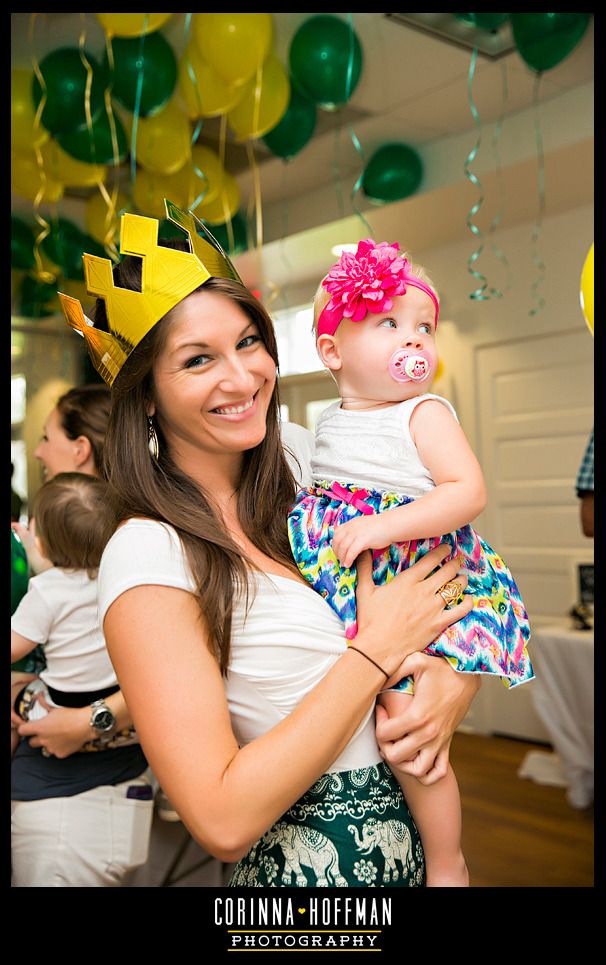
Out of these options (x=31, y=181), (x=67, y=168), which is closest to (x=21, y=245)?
(x=31, y=181)

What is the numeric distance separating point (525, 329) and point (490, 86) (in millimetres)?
A: 1638

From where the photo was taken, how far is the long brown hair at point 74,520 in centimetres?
204

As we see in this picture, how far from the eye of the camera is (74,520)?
2037 mm

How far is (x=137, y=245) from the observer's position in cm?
124

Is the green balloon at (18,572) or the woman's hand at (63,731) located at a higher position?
the green balloon at (18,572)

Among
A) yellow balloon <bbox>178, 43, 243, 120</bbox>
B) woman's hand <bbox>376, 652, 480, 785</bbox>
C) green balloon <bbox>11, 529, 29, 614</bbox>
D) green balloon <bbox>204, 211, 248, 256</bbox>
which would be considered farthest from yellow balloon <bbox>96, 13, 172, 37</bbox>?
woman's hand <bbox>376, 652, 480, 785</bbox>

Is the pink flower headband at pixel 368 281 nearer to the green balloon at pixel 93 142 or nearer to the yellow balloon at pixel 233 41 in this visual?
the yellow balloon at pixel 233 41

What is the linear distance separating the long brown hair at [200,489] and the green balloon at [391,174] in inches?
135

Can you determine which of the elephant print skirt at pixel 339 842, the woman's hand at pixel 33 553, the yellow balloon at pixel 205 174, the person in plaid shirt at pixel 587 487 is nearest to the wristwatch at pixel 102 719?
the woman's hand at pixel 33 553

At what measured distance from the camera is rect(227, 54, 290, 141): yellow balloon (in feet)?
11.2

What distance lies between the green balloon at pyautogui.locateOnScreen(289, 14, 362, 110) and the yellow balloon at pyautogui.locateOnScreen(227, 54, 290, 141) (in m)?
0.14

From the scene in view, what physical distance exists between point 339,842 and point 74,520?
1115 mm
